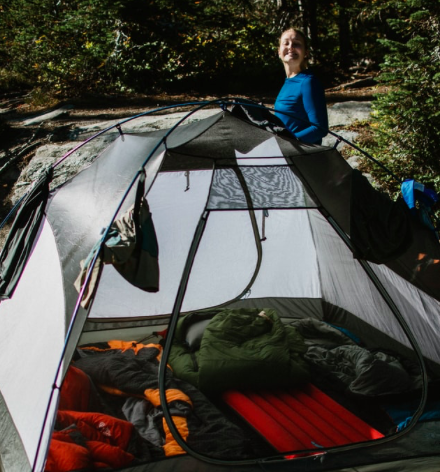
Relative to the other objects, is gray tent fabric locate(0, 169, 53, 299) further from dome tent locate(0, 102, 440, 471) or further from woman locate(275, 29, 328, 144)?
woman locate(275, 29, 328, 144)

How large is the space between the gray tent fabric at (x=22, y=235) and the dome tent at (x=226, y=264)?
64 mm

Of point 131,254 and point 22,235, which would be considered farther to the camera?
point 22,235

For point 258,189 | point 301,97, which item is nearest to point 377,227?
point 258,189

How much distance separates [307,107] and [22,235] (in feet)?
5.12

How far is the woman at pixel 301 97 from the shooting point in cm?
260

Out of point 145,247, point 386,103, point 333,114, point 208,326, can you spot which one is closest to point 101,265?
point 145,247

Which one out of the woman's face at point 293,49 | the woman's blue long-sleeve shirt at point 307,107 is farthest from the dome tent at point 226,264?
the woman's face at point 293,49

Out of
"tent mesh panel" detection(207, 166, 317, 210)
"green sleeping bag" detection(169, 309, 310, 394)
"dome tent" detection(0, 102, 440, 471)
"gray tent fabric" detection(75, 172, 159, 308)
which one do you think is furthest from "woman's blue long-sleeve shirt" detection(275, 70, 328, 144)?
"green sleeping bag" detection(169, 309, 310, 394)

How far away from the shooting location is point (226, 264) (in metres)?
3.41

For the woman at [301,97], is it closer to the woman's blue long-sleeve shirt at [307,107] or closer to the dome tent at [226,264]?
the woman's blue long-sleeve shirt at [307,107]

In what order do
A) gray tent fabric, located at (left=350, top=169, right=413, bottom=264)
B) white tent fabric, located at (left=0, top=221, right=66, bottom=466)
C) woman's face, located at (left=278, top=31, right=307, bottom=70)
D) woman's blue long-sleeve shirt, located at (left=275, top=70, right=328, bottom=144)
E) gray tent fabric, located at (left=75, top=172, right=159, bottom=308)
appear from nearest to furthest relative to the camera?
1. gray tent fabric, located at (left=75, top=172, right=159, bottom=308)
2. white tent fabric, located at (left=0, top=221, right=66, bottom=466)
3. gray tent fabric, located at (left=350, top=169, right=413, bottom=264)
4. woman's blue long-sleeve shirt, located at (left=275, top=70, right=328, bottom=144)
5. woman's face, located at (left=278, top=31, right=307, bottom=70)

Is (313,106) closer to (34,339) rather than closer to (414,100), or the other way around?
(34,339)

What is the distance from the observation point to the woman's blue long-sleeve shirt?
8.48 ft

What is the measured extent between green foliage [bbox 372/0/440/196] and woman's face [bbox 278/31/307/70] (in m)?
1.85
